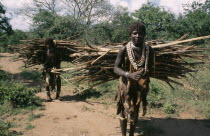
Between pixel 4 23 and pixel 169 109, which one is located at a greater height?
pixel 4 23

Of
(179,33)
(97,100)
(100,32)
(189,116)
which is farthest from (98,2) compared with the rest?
(189,116)

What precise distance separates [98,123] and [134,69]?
6.91ft

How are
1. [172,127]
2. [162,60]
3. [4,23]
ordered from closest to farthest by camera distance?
[162,60], [172,127], [4,23]

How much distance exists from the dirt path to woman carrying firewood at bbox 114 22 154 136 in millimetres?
1163

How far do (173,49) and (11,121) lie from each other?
4030 mm

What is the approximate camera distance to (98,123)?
4211mm

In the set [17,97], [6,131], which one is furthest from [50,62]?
[6,131]

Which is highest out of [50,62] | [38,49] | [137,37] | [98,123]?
[137,37]

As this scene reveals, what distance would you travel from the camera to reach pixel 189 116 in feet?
14.4

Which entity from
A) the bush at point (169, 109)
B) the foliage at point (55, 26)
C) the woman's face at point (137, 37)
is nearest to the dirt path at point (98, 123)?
the bush at point (169, 109)

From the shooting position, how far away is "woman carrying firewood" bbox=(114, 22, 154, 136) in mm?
2588

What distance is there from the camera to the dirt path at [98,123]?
3.74 metres

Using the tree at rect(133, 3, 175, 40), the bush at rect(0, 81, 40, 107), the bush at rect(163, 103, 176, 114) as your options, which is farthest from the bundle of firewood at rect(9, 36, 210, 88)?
the tree at rect(133, 3, 175, 40)

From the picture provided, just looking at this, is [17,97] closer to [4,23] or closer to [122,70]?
[122,70]
